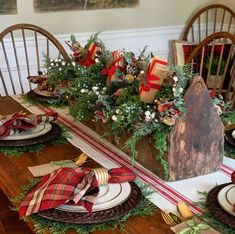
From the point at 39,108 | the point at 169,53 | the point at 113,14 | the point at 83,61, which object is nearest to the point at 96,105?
the point at 83,61

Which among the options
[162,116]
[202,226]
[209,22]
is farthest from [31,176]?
[209,22]

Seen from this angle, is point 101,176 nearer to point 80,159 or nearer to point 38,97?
point 80,159

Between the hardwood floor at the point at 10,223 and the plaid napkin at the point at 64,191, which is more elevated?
the plaid napkin at the point at 64,191

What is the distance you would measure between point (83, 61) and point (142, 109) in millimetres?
511

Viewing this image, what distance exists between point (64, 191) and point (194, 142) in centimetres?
41

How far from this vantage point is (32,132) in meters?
1.59

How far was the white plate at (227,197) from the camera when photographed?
41.6 inches

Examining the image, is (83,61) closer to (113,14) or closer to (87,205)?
(87,205)

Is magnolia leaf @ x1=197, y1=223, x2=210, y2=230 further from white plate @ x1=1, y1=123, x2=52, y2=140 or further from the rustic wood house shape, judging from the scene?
white plate @ x1=1, y1=123, x2=52, y2=140

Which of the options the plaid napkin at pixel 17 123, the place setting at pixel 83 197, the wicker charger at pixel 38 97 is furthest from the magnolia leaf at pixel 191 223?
the wicker charger at pixel 38 97

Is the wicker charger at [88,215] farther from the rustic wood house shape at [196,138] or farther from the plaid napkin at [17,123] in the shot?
the plaid napkin at [17,123]

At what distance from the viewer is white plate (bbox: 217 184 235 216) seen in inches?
41.6

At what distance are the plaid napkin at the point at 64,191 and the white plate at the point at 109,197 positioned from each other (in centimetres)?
1

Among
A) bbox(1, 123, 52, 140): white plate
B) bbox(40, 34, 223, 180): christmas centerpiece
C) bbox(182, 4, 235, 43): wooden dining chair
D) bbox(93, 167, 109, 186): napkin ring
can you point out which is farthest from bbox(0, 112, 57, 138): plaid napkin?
bbox(182, 4, 235, 43): wooden dining chair
